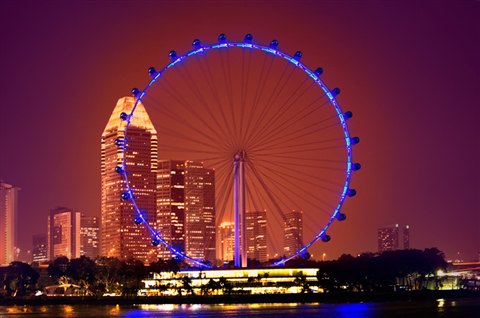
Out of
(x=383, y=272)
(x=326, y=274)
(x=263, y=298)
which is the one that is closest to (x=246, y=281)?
(x=263, y=298)

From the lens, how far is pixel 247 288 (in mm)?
109438

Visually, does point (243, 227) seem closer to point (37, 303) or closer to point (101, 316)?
point (101, 316)

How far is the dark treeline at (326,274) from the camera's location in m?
119

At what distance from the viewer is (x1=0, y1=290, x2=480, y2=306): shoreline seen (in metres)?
109

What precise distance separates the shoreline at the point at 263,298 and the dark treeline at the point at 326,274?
1932 millimetres

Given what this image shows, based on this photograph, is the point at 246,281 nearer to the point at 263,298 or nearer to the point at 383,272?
the point at 263,298

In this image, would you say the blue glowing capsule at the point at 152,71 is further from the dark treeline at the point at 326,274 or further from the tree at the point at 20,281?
the tree at the point at 20,281

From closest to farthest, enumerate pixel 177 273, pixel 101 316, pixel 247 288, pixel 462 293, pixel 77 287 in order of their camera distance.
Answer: pixel 101 316
pixel 247 288
pixel 177 273
pixel 462 293
pixel 77 287

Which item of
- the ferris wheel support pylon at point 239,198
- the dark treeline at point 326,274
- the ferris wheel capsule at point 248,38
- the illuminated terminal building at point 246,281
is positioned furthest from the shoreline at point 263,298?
the ferris wheel capsule at point 248,38

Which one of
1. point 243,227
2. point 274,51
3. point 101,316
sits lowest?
point 101,316

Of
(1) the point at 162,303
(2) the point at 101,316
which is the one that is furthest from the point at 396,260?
(2) the point at 101,316

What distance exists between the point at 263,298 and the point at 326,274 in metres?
9.89

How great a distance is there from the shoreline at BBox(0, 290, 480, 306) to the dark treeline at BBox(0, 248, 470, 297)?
193cm

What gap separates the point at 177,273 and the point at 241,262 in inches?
872
